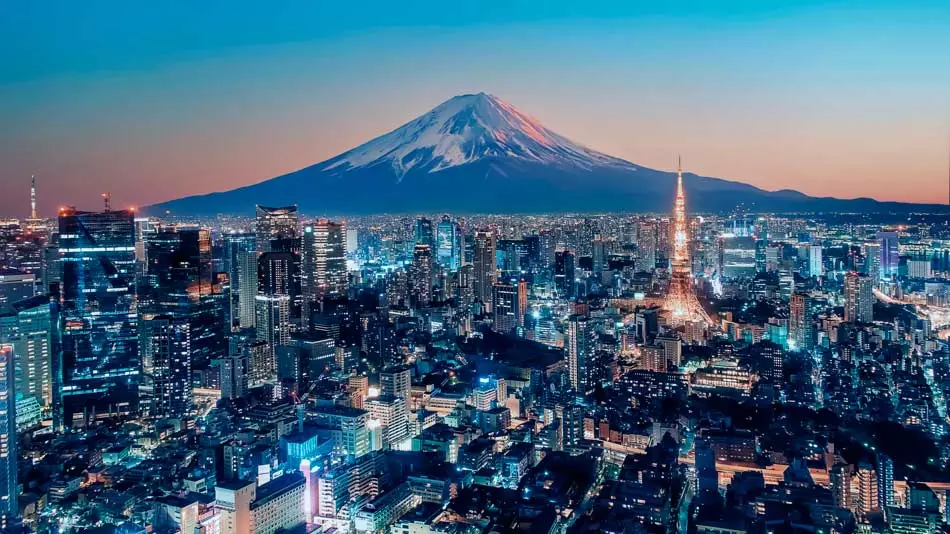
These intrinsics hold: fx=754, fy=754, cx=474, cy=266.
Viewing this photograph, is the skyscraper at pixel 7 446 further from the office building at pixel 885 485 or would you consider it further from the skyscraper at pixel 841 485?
the office building at pixel 885 485

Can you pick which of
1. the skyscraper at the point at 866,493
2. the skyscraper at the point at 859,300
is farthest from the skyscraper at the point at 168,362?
the skyscraper at the point at 859,300

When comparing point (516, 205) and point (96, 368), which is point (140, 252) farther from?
point (516, 205)

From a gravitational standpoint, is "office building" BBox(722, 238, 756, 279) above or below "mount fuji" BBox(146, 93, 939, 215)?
below

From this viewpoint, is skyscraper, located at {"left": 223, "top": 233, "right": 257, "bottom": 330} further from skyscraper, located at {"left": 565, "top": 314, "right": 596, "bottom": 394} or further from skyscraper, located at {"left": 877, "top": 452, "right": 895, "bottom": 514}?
skyscraper, located at {"left": 877, "top": 452, "right": 895, "bottom": 514}

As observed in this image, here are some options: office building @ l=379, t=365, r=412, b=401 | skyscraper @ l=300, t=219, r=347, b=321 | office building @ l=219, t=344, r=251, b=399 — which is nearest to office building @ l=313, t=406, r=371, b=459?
office building @ l=379, t=365, r=412, b=401

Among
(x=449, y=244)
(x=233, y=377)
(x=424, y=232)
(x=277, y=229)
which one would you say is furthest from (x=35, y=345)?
(x=424, y=232)

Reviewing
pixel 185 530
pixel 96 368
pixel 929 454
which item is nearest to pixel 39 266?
pixel 96 368

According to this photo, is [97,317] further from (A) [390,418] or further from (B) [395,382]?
(A) [390,418]
